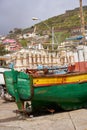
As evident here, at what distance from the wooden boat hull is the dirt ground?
420 mm

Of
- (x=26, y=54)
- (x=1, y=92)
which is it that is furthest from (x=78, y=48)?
(x=26, y=54)

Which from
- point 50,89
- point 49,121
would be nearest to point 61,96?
point 50,89

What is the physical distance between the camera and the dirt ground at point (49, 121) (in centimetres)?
1070

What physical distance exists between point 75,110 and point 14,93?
250cm

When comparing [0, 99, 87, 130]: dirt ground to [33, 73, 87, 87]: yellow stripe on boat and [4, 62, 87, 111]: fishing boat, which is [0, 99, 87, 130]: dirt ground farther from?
[33, 73, 87, 87]: yellow stripe on boat

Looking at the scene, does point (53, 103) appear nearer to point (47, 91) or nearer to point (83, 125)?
point (47, 91)

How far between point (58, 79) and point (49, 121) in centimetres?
174

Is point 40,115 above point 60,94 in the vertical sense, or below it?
below

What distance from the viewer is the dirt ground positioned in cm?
1070

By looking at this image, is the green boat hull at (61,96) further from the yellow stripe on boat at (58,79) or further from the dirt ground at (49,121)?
the dirt ground at (49,121)

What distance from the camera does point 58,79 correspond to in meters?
12.7

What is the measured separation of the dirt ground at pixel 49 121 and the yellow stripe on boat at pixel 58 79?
1205mm

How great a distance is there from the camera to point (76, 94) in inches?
524

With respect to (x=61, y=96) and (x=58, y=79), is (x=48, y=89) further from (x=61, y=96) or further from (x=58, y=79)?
(x=61, y=96)
